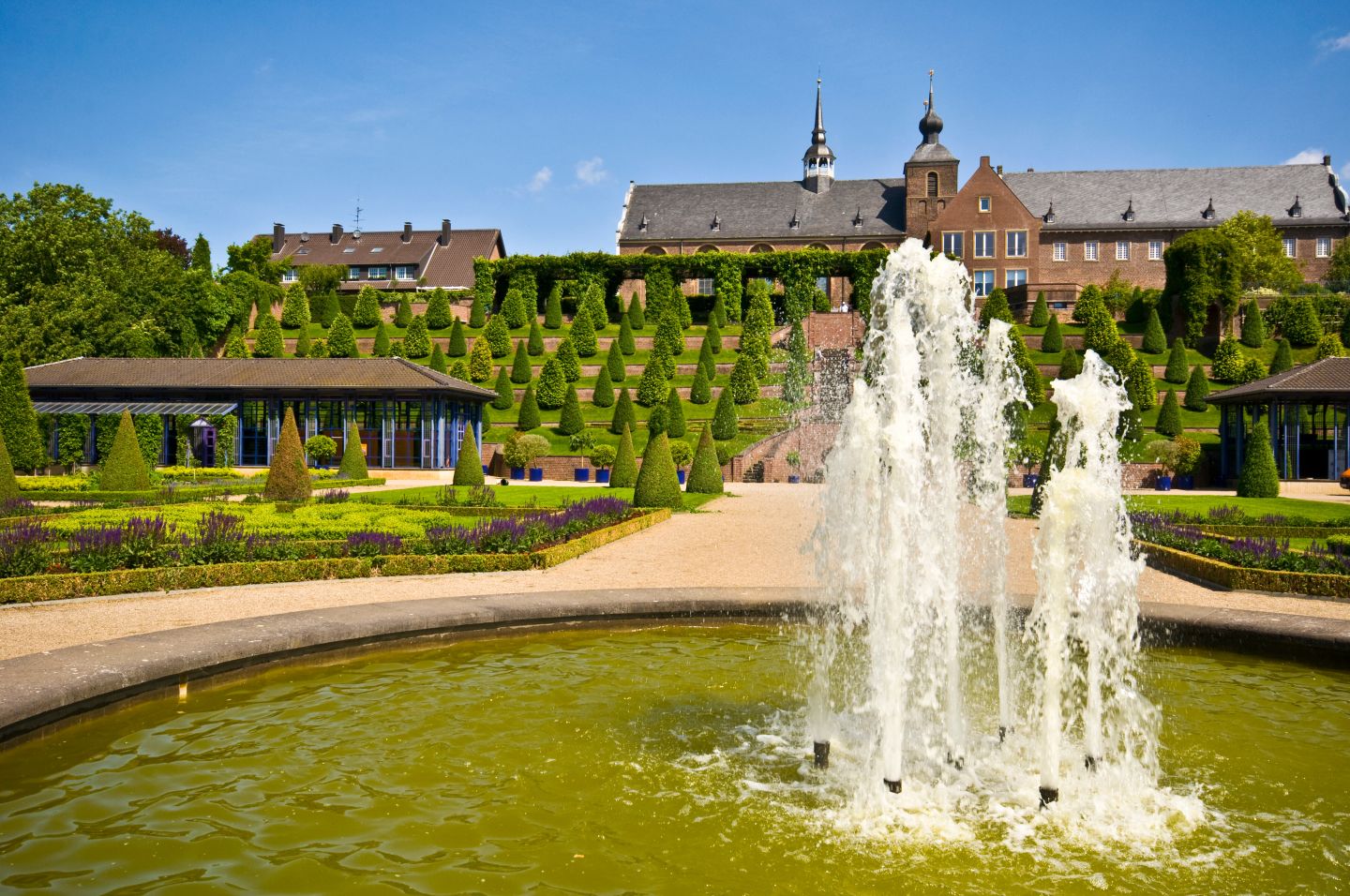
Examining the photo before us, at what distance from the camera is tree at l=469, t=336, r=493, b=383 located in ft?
147

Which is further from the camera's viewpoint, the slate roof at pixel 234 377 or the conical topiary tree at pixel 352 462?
the slate roof at pixel 234 377

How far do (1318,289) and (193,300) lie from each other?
5875 cm

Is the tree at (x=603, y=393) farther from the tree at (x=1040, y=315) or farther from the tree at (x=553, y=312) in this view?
the tree at (x=1040, y=315)

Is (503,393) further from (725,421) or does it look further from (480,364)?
(725,421)

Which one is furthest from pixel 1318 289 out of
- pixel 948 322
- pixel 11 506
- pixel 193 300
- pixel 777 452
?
pixel 193 300

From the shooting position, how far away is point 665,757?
17.2ft

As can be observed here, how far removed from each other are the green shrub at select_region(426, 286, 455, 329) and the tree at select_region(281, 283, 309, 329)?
27.2ft

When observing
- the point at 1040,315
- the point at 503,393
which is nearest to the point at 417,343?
the point at 503,393

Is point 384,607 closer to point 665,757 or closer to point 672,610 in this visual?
point 672,610

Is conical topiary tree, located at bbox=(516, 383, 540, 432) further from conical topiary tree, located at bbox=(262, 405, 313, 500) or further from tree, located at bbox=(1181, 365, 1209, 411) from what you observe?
tree, located at bbox=(1181, 365, 1209, 411)

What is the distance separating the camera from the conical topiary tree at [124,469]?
2109 centimetres

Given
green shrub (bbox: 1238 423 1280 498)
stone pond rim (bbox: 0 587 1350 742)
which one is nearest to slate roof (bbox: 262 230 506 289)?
green shrub (bbox: 1238 423 1280 498)

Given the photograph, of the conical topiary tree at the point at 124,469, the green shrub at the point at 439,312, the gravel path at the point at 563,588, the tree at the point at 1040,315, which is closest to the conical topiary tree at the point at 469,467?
the conical topiary tree at the point at 124,469

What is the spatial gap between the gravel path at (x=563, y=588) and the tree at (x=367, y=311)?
42.8 metres
